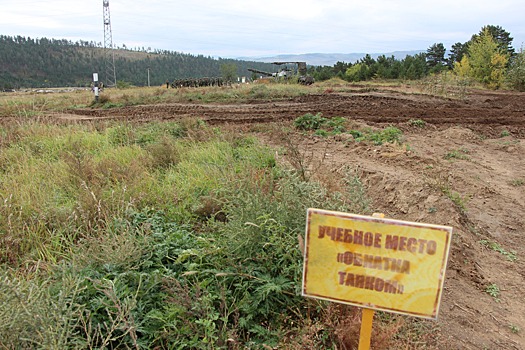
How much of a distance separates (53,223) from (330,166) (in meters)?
4.11

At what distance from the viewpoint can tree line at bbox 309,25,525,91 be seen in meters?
27.7

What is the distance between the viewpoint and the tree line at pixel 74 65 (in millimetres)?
96762

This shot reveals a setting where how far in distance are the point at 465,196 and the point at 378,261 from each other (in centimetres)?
448

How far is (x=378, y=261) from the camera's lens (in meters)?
1.69

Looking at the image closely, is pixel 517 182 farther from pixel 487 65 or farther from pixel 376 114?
pixel 487 65

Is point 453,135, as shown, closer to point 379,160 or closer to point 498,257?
point 379,160

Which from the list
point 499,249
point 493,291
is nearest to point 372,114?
point 499,249

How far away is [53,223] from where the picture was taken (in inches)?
143

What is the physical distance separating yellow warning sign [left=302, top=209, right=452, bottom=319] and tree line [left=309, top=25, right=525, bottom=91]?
2936 centimetres

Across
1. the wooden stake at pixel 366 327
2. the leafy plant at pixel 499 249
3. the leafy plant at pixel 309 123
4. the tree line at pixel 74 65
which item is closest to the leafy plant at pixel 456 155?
the leafy plant at pixel 309 123

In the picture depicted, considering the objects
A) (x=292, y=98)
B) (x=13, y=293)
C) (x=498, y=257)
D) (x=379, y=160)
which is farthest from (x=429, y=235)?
(x=292, y=98)

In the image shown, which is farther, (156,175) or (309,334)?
(156,175)

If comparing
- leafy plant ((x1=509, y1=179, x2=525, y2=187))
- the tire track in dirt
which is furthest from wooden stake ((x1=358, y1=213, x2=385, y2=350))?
the tire track in dirt

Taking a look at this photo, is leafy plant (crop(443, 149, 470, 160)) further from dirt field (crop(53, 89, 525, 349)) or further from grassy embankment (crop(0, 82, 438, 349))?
grassy embankment (crop(0, 82, 438, 349))
